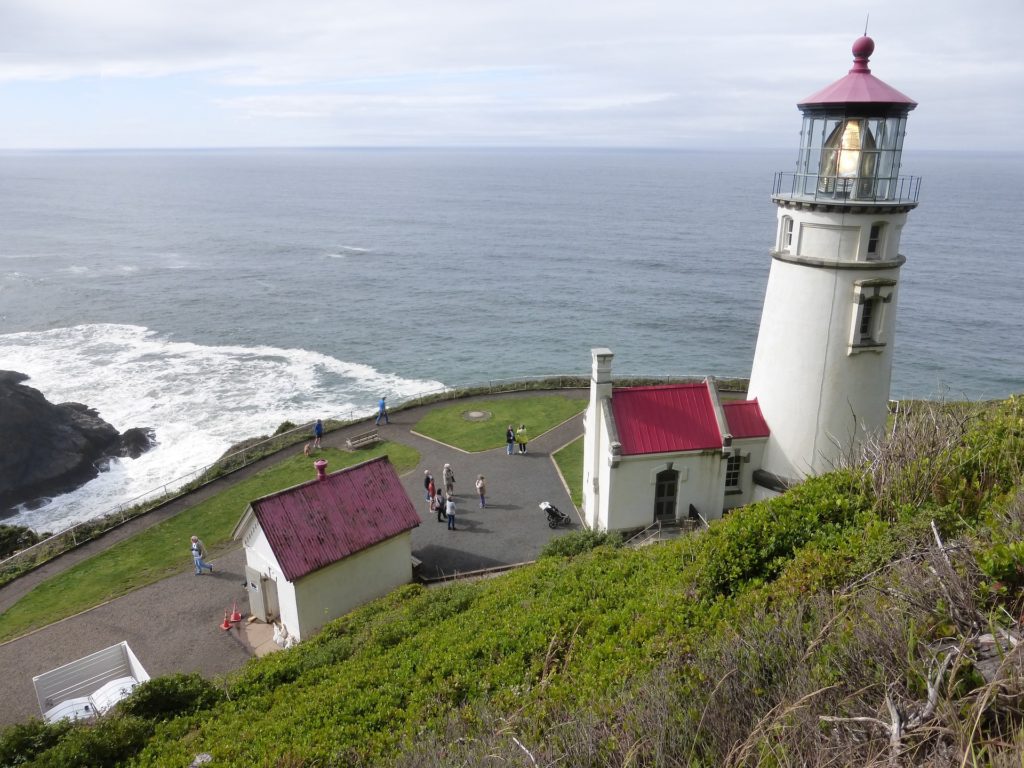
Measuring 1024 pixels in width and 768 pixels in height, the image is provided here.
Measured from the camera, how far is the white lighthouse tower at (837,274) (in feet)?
52.9

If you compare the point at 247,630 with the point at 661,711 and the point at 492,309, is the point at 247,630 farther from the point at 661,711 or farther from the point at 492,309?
the point at 492,309

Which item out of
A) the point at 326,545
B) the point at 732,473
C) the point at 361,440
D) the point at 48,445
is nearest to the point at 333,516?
the point at 326,545

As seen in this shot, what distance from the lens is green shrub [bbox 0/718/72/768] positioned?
10016 millimetres

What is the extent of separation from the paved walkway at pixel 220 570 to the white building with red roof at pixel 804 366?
283 centimetres

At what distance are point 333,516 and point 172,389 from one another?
105ft

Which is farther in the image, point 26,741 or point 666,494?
point 666,494

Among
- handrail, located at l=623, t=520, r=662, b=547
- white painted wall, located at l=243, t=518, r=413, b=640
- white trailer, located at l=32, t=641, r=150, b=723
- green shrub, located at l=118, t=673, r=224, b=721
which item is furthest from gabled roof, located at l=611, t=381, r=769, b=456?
white trailer, located at l=32, t=641, r=150, b=723

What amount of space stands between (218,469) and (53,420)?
656 inches

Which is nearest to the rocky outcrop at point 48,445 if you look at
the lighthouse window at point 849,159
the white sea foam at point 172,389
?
the white sea foam at point 172,389

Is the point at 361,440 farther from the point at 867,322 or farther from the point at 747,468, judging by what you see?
the point at 867,322

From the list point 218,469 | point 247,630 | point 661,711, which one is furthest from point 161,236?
point 661,711

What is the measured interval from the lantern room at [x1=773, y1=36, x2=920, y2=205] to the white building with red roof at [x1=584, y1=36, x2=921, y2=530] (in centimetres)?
3

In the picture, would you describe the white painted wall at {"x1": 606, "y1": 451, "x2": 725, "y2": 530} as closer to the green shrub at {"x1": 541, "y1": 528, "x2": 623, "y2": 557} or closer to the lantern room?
the green shrub at {"x1": 541, "y1": 528, "x2": 623, "y2": 557}

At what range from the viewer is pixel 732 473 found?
19.9 metres
